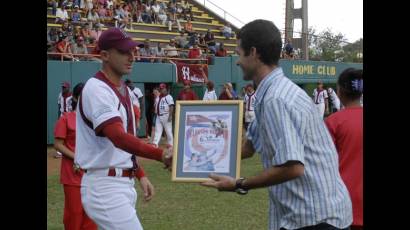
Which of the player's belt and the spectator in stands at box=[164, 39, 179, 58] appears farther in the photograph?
the spectator in stands at box=[164, 39, 179, 58]

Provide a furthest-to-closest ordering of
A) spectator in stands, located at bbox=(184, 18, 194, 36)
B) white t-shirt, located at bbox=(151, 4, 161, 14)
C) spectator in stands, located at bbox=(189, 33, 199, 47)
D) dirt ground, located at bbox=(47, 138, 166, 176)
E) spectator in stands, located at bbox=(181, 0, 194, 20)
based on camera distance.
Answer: spectator in stands, located at bbox=(181, 0, 194, 20)
spectator in stands, located at bbox=(184, 18, 194, 36)
white t-shirt, located at bbox=(151, 4, 161, 14)
spectator in stands, located at bbox=(189, 33, 199, 47)
dirt ground, located at bbox=(47, 138, 166, 176)

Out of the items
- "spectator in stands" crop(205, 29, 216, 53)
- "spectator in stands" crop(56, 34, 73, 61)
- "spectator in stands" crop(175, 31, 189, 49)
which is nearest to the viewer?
"spectator in stands" crop(56, 34, 73, 61)

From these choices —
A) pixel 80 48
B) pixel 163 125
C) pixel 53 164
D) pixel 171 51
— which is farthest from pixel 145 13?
pixel 53 164

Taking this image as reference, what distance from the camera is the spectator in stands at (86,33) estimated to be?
76.6ft

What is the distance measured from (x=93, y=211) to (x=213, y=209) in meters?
4.69

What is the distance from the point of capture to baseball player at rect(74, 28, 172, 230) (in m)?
4.30

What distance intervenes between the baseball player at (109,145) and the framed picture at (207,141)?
402 millimetres

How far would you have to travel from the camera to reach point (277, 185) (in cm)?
341

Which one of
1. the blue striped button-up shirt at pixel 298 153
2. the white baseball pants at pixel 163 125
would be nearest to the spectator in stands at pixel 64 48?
the white baseball pants at pixel 163 125

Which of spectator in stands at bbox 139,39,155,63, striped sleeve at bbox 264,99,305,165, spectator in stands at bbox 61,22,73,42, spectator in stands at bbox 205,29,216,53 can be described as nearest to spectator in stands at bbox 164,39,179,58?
spectator in stands at bbox 139,39,155,63

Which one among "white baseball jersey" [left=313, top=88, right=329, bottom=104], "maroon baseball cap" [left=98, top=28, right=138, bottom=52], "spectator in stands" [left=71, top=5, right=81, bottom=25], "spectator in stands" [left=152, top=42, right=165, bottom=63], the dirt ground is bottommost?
the dirt ground

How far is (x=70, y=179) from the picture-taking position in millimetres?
6348

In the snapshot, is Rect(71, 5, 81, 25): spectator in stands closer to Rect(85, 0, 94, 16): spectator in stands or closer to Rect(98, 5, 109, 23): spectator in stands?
Rect(85, 0, 94, 16): spectator in stands

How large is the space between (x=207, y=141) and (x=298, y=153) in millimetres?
754
